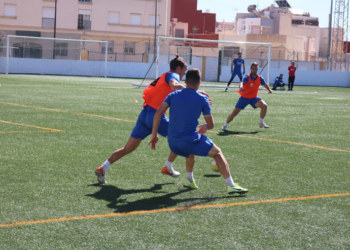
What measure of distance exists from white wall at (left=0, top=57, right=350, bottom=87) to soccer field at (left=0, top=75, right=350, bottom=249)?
31.9 metres

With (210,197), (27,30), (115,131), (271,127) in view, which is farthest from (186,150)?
(27,30)

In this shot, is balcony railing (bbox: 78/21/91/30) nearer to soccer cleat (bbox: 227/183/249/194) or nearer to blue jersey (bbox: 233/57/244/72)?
blue jersey (bbox: 233/57/244/72)

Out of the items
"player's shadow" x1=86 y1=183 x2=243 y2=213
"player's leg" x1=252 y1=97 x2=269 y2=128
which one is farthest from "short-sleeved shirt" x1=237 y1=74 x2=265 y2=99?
"player's shadow" x1=86 y1=183 x2=243 y2=213

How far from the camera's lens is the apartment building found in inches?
2245

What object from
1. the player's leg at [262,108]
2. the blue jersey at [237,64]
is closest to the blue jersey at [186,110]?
the player's leg at [262,108]

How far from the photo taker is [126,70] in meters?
44.3

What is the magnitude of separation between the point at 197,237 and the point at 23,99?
47.0ft

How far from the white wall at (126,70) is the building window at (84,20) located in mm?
17065

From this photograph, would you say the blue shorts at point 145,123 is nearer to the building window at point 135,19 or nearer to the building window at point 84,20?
the building window at point 84,20

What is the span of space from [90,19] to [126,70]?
18094 mm

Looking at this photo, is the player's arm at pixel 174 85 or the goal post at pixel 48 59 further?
the goal post at pixel 48 59

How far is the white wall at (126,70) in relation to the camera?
138ft

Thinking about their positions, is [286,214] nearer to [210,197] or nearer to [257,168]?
[210,197]

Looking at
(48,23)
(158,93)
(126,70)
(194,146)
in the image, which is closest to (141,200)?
(194,146)
